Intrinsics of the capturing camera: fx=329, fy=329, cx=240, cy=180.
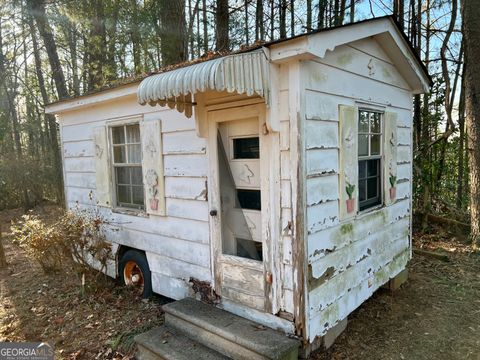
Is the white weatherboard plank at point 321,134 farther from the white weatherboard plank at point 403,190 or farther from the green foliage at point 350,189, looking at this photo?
the white weatherboard plank at point 403,190

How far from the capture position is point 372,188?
156 inches

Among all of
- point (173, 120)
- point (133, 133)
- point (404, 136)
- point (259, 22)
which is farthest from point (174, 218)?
point (259, 22)

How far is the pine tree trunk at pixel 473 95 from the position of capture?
5.95 m

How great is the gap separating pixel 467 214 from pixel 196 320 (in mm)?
6923

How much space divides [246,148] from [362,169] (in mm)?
1441

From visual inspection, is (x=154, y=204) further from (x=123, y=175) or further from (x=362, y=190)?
→ (x=362, y=190)

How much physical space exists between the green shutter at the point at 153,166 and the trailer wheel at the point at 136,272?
76cm

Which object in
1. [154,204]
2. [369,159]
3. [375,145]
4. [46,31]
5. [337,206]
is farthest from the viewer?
[46,31]

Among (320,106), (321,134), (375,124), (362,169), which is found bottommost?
(362,169)

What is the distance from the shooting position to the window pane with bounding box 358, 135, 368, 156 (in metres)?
3.64

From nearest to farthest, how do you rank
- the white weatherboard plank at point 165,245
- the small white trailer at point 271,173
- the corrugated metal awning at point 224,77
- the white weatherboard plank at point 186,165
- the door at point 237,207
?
the corrugated metal awning at point 224,77 → the small white trailer at point 271,173 → the door at point 237,207 → the white weatherboard plank at point 186,165 → the white weatherboard plank at point 165,245

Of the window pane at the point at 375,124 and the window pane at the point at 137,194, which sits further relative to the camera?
the window pane at the point at 137,194

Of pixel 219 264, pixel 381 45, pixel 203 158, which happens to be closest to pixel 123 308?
pixel 219 264

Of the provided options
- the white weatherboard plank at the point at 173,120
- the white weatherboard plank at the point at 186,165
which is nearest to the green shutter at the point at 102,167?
the white weatherboard plank at the point at 173,120
